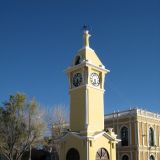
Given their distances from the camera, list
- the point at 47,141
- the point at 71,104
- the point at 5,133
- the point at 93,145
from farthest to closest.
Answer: the point at 47,141 → the point at 5,133 → the point at 71,104 → the point at 93,145

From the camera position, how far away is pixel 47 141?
4681cm

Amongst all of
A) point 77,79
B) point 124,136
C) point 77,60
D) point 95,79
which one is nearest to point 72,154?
point 77,79

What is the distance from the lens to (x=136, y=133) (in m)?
47.8

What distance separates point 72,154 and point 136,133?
21.8 meters

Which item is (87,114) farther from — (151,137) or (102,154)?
(151,137)

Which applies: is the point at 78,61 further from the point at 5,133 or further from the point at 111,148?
the point at 5,133

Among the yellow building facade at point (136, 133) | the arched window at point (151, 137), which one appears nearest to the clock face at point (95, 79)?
the yellow building facade at point (136, 133)

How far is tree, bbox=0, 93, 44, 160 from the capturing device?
40.6 meters

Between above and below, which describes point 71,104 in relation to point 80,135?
above

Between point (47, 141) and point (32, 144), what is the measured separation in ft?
13.9

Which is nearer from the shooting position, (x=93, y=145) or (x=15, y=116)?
(x=93, y=145)

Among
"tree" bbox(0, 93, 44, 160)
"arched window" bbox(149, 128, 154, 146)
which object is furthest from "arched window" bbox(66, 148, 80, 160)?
Answer: "arched window" bbox(149, 128, 154, 146)

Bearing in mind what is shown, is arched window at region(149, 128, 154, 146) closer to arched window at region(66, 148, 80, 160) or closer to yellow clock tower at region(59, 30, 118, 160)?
yellow clock tower at region(59, 30, 118, 160)

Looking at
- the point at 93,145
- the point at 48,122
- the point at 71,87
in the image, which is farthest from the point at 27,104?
the point at 93,145
